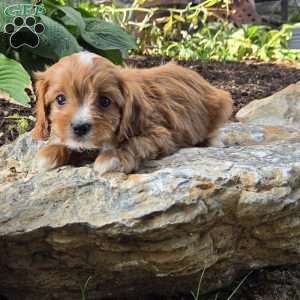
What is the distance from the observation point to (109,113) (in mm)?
3414

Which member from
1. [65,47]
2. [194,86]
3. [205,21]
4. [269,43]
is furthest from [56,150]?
[205,21]

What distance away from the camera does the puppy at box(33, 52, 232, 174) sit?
131 inches

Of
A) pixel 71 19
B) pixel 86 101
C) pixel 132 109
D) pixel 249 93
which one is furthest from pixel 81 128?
pixel 249 93

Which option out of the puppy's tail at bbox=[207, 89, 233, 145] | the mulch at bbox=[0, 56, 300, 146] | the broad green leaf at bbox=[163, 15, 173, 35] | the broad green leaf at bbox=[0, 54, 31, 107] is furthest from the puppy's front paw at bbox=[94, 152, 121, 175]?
the broad green leaf at bbox=[163, 15, 173, 35]

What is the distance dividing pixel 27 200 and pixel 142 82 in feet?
3.10

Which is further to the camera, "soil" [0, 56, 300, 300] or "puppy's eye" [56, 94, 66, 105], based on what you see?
"soil" [0, 56, 300, 300]

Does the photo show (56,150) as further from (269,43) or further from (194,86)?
(269,43)

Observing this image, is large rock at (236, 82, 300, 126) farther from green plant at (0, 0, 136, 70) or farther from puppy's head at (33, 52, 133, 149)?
puppy's head at (33, 52, 133, 149)

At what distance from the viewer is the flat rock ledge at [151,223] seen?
3217 millimetres

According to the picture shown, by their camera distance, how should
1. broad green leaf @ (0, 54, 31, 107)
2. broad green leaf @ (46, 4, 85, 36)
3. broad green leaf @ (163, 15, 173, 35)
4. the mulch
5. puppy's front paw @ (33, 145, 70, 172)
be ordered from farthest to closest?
broad green leaf @ (163, 15, 173, 35), broad green leaf @ (46, 4, 85, 36), the mulch, broad green leaf @ (0, 54, 31, 107), puppy's front paw @ (33, 145, 70, 172)

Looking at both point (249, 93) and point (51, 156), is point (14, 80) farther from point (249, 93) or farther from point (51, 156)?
point (249, 93)

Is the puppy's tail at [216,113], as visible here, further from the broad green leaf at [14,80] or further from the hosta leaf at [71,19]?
the hosta leaf at [71,19]

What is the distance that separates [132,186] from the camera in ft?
10.9

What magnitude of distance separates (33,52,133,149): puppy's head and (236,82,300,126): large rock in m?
2.67
